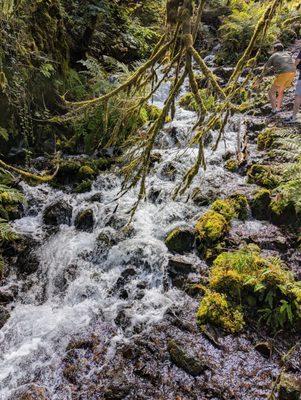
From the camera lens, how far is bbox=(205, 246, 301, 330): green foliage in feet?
13.8

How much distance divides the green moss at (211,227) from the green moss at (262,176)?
1640 mm

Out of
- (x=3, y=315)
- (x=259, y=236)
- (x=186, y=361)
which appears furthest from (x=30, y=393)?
(x=259, y=236)

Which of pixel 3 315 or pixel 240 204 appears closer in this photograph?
pixel 3 315

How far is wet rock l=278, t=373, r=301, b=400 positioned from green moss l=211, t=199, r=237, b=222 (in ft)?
10.3

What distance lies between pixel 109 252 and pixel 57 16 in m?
Result: 6.31

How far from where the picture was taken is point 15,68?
6.05 metres

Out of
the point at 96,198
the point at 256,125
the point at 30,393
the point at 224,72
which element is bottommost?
the point at 30,393

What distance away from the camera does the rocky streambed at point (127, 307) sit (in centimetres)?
369

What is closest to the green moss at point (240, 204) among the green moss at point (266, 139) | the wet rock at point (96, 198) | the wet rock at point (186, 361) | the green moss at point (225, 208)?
the green moss at point (225, 208)

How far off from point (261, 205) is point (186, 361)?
355 cm

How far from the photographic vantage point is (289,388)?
3.31 metres

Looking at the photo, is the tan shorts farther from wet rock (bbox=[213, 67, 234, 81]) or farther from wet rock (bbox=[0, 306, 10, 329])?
wet rock (bbox=[0, 306, 10, 329])

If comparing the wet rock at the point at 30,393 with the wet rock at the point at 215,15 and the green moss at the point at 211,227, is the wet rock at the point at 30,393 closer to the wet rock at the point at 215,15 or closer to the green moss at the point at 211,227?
the green moss at the point at 211,227

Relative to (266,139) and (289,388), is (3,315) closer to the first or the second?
(289,388)
